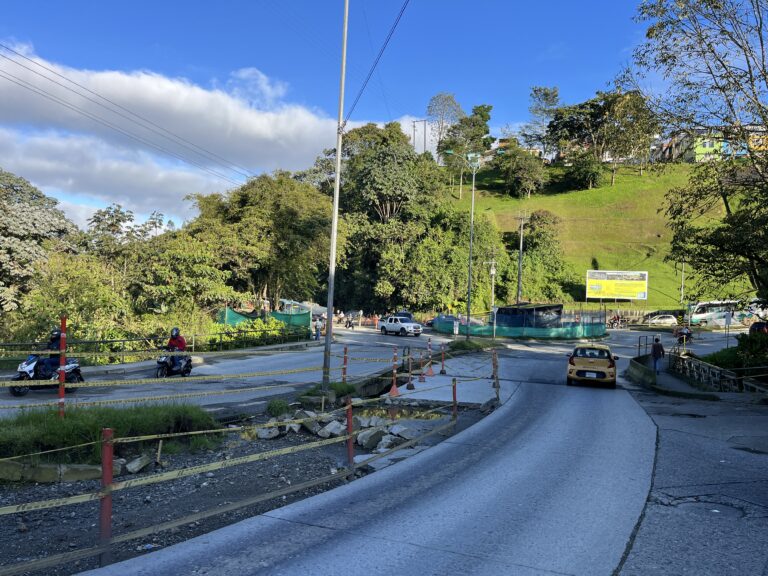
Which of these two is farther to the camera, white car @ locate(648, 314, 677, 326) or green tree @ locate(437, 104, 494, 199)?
green tree @ locate(437, 104, 494, 199)

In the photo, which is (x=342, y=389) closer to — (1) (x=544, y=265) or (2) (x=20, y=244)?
(2) (x=20, y=244)

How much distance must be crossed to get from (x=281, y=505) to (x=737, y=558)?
15.3 feet

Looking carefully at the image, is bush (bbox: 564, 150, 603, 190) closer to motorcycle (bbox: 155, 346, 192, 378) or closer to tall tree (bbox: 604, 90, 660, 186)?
tall tree (bbox: 604, 90, 660, 186)

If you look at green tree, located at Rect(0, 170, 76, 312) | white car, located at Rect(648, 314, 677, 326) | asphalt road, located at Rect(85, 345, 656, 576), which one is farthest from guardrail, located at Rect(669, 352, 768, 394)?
white car, located at Rect(648, 314, 677, 326)

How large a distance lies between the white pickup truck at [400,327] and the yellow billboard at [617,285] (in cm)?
2894

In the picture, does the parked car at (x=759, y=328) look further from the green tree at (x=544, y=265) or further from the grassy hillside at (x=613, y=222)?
the green tree at (x=544, y=265)

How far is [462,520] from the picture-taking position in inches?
233

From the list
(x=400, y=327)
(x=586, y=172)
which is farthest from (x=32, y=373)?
(x=586, y=172)

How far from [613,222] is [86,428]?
89.0m

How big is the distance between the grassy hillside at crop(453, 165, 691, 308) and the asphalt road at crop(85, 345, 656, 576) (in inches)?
2592

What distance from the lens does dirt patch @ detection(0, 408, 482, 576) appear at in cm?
535

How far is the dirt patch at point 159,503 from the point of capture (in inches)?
211

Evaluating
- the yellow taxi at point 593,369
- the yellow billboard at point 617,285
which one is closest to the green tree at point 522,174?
the yellow billboard at point 617,285

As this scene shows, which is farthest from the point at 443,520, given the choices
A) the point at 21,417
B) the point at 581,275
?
the point at 581,275
